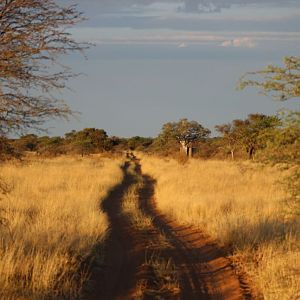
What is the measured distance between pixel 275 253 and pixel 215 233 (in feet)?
9.33

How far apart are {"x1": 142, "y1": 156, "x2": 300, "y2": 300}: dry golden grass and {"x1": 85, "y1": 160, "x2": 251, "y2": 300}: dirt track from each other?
0.36m

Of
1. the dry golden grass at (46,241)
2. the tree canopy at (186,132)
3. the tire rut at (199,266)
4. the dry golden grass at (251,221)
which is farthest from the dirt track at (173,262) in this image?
the tree canopy at (186,132)

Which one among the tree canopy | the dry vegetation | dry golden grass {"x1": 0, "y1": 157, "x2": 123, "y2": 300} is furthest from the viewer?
the tree canopy

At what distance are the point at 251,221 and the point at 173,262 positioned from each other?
3.36 meters

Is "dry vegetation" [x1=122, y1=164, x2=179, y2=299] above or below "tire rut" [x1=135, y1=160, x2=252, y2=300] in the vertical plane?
above

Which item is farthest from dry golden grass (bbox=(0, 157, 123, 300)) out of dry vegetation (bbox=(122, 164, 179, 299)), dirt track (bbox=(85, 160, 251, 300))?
dry vegetation (bbox=(122, 164, 179, 299))

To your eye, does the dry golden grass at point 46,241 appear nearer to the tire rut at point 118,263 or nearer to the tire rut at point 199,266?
the tire rut at point 118,263

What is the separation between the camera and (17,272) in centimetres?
714

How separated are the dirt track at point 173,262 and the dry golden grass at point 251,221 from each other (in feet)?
1.17

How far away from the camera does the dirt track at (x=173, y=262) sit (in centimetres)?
791

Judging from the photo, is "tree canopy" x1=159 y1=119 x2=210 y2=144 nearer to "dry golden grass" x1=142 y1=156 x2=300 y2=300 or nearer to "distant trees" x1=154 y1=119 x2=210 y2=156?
"distant trees" x1=154 y1=119 x2=210 y2=156

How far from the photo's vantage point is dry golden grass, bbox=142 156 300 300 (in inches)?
311

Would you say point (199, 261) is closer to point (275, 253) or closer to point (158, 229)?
point (275, 253)

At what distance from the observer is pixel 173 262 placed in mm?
9680
